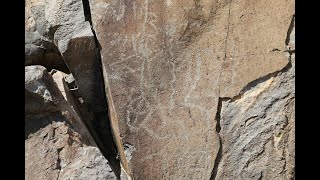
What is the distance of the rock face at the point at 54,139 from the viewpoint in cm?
268

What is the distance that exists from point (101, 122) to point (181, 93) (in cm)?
42

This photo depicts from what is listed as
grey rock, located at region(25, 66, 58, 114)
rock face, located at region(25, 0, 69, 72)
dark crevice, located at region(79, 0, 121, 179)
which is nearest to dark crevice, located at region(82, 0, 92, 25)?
dark crevice, located at region(79, 0, 121, 179)

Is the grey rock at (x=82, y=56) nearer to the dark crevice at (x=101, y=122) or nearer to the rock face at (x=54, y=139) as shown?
the dark crevice at (x=101, y=122)

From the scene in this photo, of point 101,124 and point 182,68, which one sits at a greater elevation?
point 182,68

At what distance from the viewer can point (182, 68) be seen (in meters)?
2.68

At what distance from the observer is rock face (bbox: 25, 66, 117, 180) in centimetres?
268

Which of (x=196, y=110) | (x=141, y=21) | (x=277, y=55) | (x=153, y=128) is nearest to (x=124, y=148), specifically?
(x=153, y=128)

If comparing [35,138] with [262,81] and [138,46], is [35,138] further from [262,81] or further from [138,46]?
[262,81]

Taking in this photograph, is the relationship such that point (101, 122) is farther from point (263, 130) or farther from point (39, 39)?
point (263, 130)

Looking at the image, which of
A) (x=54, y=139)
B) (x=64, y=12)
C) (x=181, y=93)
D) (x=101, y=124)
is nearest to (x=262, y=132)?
(x=181, y=93)

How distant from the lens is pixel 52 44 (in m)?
2.89

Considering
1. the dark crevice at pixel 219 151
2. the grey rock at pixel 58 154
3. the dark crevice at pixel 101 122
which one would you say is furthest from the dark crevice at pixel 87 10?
the dark crevice at pixel 219 151

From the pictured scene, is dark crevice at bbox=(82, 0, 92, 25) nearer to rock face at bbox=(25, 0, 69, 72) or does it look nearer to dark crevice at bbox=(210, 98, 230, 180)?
rock face at bbox=(25, 0, 69, 72)

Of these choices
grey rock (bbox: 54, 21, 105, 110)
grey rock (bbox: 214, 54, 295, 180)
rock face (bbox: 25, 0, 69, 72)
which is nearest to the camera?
grey rock (bbox: 214, 54, 295, 180)
